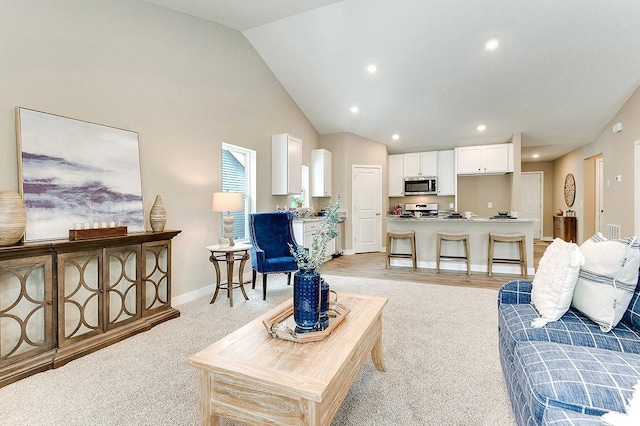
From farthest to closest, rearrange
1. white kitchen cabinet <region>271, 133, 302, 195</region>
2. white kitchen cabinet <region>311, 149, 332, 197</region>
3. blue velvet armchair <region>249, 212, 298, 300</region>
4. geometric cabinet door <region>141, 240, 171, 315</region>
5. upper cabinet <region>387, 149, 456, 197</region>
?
upper cabinet <region>387, 149, 456, 197</region> → white kitchen cabinet <region>311, 149, 332, 197</region> → white kitchen cabinet <region>271, 133, 302, 195</region> → blue velvet armchair <region>249, 212, 298, 300</region> → geometric cabinet door <region>141, 240, 171, 315</region>

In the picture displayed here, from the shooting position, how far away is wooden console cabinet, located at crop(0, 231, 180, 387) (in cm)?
196

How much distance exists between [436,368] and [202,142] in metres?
3.47

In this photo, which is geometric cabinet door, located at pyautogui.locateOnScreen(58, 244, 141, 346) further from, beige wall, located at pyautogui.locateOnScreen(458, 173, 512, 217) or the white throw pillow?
beige wall, located at pyautogui.locateOnScreen(458, 173, 512, 217)

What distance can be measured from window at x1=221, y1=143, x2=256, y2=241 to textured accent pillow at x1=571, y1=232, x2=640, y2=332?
3917 mm

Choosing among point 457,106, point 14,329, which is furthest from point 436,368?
point 457,106

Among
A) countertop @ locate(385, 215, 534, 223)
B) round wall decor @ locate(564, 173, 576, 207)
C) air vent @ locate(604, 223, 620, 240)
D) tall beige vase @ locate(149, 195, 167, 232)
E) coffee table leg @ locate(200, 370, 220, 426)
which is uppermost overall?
round wall decor @ locate(564, 173, 576, 207)

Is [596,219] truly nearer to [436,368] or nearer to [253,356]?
[436,368]

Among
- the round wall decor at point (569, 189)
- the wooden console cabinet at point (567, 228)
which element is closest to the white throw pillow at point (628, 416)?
the wooden console cabinet at point (567, 228)

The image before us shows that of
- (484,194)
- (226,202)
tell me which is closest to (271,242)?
(226,202)

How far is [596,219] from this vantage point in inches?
263

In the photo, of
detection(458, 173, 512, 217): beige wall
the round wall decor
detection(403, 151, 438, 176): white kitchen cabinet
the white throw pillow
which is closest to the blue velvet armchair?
the white throw pillow

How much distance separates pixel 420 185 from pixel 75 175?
21.1 feet

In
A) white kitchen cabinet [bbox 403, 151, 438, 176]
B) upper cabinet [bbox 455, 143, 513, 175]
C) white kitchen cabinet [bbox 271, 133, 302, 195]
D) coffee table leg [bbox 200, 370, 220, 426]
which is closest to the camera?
coffee table leg [bbox 200, 370, 220, 426]

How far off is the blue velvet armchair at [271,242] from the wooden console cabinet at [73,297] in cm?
106
